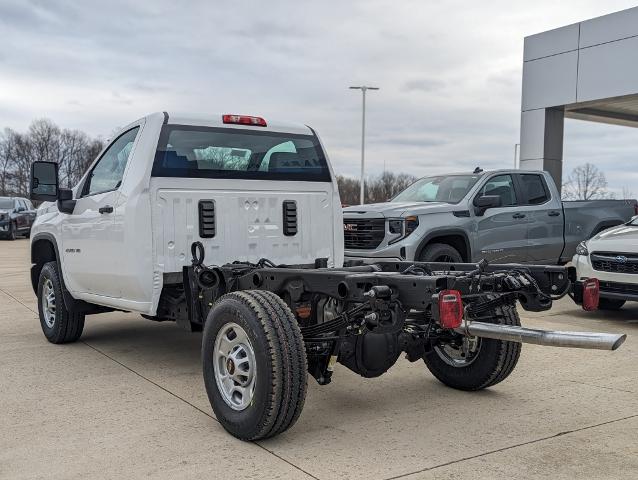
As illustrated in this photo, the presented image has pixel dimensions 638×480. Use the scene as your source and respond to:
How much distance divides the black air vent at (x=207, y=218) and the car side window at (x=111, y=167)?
0.74m

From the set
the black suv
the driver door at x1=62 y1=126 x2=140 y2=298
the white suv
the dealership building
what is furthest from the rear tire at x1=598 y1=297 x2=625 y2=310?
the black suv

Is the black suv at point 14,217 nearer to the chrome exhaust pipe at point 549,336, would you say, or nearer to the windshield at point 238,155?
the windshield at point 238,155

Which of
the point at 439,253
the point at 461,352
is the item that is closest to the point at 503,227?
the point at 439,253

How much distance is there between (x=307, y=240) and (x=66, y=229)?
2272 mm

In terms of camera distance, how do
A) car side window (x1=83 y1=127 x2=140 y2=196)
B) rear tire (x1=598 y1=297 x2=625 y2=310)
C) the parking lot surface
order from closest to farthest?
the parking lot surface
car side window (x1=83 y1=127 x2=140 y2=196)
rear tire (x1=598 y1=297 x2=625 y2=310)

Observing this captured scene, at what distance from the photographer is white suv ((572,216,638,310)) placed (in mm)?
7653

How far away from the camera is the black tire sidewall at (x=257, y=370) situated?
373 centimetres

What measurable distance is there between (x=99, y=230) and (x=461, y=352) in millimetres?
3062

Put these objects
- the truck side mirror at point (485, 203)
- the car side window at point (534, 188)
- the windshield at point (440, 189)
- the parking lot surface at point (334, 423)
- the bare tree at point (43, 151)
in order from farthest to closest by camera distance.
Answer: the bare tree at point (43, 151), the car side window at point (534, 188), the windshield at point (440, 189), the truck side mirror at point (485, 203), the parking lot surface at point (334, 423)

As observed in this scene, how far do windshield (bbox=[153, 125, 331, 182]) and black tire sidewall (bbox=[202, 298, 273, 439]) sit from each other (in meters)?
1.51

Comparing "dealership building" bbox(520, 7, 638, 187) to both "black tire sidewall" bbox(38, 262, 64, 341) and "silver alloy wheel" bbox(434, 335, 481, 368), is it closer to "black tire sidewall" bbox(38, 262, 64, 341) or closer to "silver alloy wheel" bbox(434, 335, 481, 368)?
"silver alloy wheel" bbox(434, 335, 481, 368)

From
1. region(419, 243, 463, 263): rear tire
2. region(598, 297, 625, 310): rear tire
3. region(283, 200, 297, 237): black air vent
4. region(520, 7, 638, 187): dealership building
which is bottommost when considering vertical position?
region(598, 297, 625, 310): rear tire

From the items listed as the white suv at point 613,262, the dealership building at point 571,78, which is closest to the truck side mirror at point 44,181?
the white suv at point 613,262

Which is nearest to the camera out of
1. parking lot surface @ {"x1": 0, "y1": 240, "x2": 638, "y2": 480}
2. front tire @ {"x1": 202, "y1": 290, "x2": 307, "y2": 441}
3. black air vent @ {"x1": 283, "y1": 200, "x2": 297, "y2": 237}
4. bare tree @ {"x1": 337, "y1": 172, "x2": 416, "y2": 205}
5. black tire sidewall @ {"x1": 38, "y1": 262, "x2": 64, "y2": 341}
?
parking lot surface @ {"x1": 0, "y1": 240, "x2": 638, "y2": 480}
